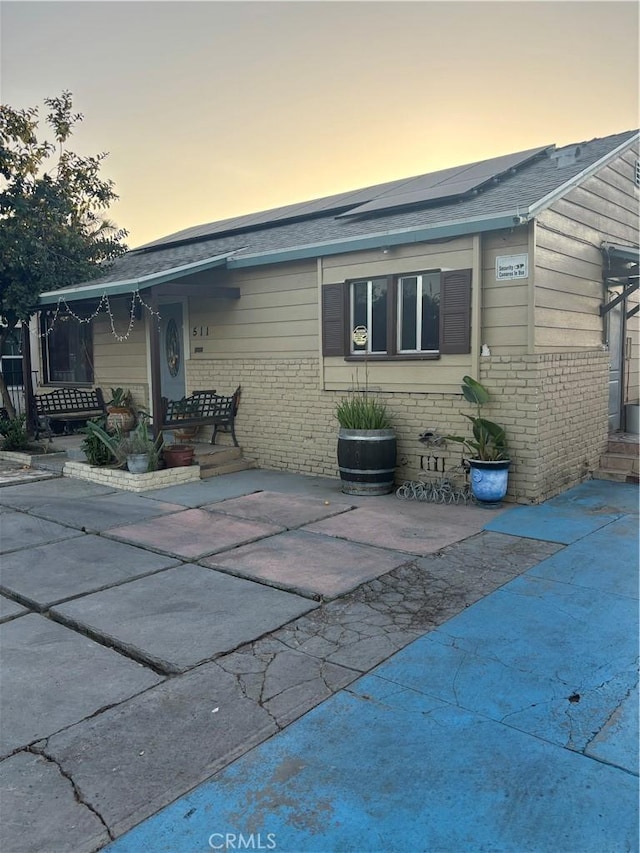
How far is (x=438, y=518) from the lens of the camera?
6648 millimetres

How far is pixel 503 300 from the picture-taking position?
280 inches

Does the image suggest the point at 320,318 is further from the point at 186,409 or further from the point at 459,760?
the point at 459,760

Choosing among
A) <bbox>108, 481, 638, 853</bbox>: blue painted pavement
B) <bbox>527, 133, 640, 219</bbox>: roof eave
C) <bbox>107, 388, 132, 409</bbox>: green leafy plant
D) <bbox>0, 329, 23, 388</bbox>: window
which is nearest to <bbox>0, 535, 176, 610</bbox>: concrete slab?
<bbox>108, 481, 638, 853</bbox>: blue painted pavement

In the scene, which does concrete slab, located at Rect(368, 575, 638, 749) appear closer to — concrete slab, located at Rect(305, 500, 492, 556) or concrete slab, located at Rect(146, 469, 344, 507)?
concrete slab, located at Rect(305, 500, 492, 556)

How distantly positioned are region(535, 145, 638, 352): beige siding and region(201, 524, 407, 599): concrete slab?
10.5 ft

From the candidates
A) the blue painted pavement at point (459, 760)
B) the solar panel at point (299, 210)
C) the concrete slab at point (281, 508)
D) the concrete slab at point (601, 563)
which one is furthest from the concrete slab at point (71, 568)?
the solar panel at point (299, 210)

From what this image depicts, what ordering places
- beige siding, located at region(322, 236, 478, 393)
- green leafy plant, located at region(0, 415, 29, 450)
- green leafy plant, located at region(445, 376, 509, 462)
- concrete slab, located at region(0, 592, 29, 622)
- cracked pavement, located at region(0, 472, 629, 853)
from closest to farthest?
cracked pavement, located at region(0, 472, 629, 853), concrete slab, located at region(0, 592, 29, 622), green leafy plant, located at region(445, 376, 509, 462), beige siding, located at region(322, 236, 478, 393), green leafy plant, located at region(0, 415, 29, 450)

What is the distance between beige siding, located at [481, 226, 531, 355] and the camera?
696 centimetres

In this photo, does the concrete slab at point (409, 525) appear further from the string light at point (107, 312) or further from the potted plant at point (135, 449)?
the string light at point (107, 312)

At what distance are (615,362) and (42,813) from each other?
30.6ft

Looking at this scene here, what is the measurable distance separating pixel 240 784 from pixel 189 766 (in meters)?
0.26

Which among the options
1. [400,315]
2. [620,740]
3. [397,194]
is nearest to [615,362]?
[400,315]
